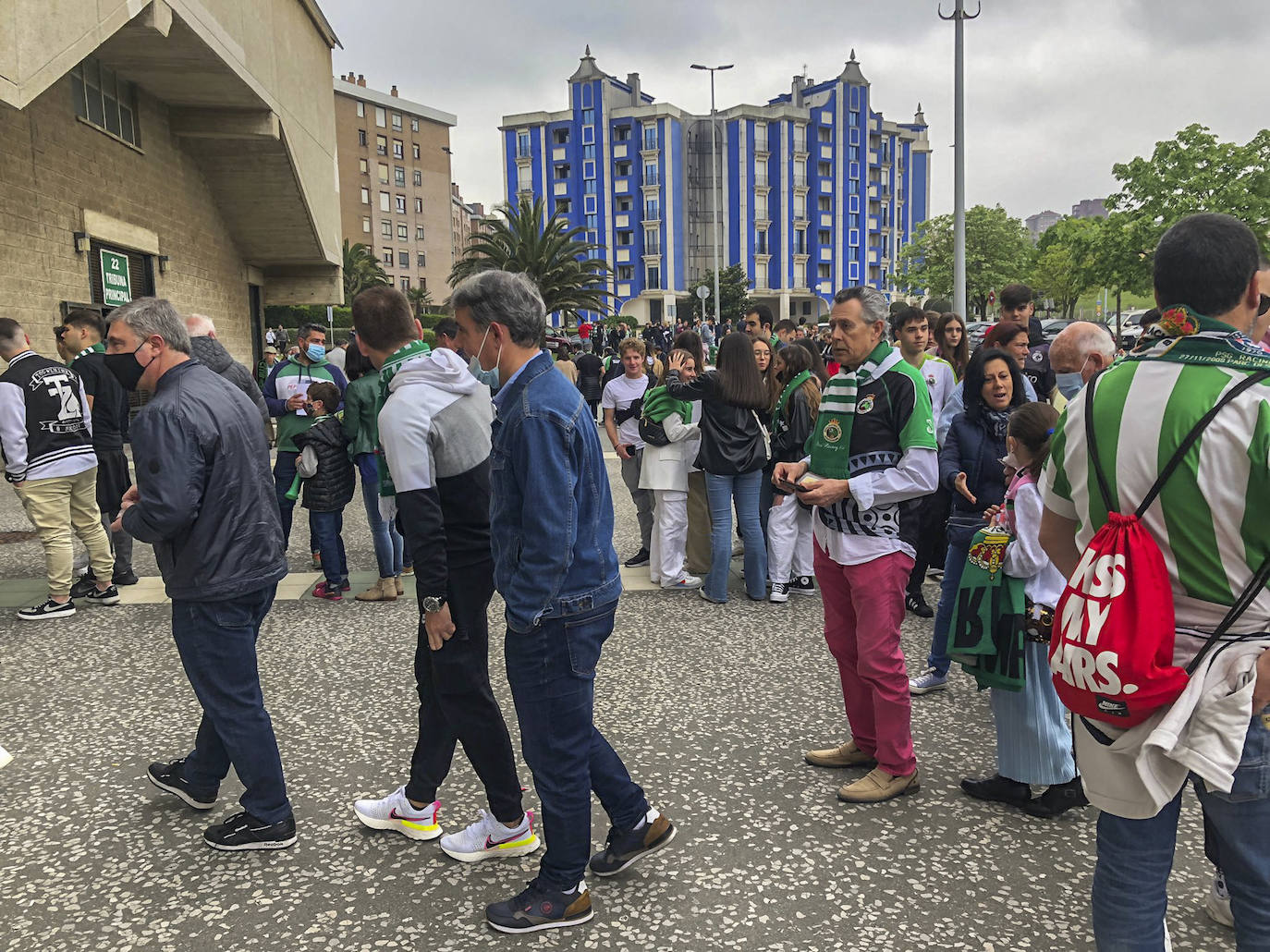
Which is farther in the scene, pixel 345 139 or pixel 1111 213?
pixel 345 139

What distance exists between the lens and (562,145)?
76188mm

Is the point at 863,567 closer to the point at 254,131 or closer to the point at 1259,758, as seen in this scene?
the point at 1259,758

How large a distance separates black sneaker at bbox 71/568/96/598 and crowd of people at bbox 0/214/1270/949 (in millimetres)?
448

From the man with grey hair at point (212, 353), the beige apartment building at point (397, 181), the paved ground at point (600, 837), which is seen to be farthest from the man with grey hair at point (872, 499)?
the beige apartment building at point (397, 181)

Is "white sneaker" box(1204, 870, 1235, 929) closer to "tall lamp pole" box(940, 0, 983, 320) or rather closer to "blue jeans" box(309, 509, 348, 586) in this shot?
"blue jeans" box(309, 509, 348, 586)

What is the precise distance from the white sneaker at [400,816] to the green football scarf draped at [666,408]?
12.6 ft

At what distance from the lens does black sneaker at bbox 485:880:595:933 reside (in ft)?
9.04

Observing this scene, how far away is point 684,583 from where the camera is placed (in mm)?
6965

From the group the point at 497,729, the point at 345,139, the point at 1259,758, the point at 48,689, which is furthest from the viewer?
the point at 345,139

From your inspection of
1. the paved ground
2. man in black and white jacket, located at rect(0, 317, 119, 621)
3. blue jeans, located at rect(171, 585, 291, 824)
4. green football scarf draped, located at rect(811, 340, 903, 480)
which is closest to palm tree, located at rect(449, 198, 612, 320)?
man in black and white jacket, located at rect(0, 317, 119, 621)

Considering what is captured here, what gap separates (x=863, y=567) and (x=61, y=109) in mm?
14523

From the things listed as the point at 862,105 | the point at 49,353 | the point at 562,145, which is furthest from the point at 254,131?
the point at 862,105

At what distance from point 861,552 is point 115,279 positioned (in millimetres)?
15423

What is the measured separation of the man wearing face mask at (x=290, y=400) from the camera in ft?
22.9
